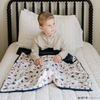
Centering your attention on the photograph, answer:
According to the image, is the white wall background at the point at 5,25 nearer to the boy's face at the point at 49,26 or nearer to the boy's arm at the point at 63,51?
the boy's arm at the point at 63,51

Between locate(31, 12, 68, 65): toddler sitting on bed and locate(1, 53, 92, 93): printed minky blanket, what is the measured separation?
12 centimetres

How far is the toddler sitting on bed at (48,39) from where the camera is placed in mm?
1656

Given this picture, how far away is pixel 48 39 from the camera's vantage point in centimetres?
177

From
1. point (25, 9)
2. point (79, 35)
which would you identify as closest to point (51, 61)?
point (79, 35)

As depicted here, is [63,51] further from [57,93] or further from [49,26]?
[57,93]

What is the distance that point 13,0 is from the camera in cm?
226

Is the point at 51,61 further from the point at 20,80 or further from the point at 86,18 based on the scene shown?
the point at 86,18

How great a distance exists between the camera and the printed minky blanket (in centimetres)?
126

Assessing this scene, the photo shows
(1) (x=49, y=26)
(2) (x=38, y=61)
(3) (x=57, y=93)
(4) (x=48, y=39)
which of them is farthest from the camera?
(4) (x=48, y=39)

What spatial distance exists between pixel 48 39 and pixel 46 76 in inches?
20.9

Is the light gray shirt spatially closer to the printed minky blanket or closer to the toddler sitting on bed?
the toddler sitting on bed

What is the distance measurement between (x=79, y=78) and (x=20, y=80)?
465 millimetres

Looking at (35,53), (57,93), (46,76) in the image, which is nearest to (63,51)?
(35,53)

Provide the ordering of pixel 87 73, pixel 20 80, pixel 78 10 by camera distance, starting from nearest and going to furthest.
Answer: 1. pixel 20 80
2. pixel 87 73
3. pixel 78 10
